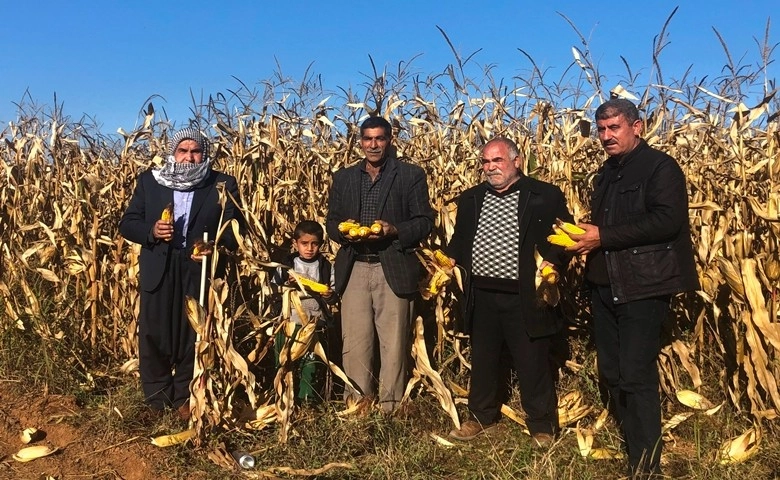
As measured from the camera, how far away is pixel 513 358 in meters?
3.96

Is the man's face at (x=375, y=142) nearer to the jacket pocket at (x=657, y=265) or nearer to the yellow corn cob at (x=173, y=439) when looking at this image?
the jacket pocket at (x=657, y=265)

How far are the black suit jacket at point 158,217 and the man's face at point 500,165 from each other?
158 centimetres

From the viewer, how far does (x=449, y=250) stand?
405cm

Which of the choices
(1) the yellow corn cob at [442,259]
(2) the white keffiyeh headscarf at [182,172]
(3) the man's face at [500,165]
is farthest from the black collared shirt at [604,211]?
(2) the white keffiyeh headscarf at [182,172]

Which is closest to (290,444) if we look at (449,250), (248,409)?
(248,409)

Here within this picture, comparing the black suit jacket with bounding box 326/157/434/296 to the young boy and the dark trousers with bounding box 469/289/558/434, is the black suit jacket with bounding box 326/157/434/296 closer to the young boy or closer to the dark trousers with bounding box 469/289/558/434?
the young boy

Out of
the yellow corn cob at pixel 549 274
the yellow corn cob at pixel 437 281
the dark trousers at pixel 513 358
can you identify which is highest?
the yellow corn cob at pixel 549 274

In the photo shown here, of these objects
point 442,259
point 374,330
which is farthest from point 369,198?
point 374,330

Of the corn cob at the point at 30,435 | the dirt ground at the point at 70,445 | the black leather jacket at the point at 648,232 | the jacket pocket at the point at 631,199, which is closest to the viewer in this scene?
the black leather jacket at the point at 648,232

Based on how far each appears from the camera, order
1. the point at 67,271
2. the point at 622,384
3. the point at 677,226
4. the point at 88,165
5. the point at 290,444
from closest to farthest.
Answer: the point at 677,226 → the point at 622,384 → the point at 290,444 → the point at 67,271 → the point at 88,165

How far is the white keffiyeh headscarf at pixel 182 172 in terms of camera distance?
392 centimetres

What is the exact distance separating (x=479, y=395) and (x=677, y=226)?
164cm

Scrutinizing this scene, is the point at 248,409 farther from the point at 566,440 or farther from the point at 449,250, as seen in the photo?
the point at 566,440

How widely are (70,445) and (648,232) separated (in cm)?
346
